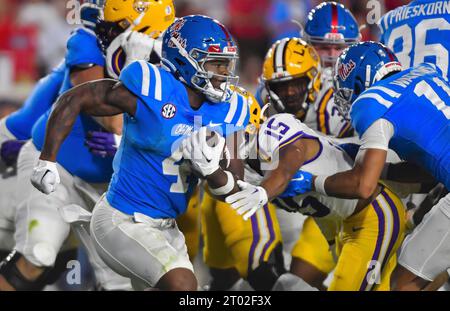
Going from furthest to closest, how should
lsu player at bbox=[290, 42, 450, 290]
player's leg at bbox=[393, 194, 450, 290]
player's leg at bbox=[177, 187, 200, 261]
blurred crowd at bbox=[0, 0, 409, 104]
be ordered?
blurred crowd at bbox=[0, 0, 409, 104] < player's leg at bbox=[177, 187, 200, 261] < player's leg at bbox=[393, 194, 450, 290] < lsu player at bbox=[290, 42, 450, 290]

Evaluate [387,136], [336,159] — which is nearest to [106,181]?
[336,159]

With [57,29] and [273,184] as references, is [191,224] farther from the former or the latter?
[57,29]

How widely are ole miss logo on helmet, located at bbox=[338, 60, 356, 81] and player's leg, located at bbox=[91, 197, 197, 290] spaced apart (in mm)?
→ 1094

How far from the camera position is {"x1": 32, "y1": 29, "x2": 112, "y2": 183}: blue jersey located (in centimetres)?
512

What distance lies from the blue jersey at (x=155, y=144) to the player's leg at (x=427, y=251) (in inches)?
43.1

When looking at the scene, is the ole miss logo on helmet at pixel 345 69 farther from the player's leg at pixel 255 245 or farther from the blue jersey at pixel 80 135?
the blue jersey at pixel 80 135

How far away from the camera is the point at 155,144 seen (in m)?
4.21

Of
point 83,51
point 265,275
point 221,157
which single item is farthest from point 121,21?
point 265,275

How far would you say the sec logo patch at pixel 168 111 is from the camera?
4.18m

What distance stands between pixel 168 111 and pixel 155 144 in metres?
0.15

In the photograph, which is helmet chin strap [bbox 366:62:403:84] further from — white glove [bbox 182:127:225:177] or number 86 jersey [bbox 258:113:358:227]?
white glove [bbox 182:127:225:177]

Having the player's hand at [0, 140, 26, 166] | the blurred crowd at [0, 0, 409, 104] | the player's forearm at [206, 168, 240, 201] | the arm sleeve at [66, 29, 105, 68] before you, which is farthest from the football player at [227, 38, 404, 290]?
the blurred crowd at [0, 0, 409, 104]

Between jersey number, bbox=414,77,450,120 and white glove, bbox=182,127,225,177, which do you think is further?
jersey number, bbox=414,77,450,120
